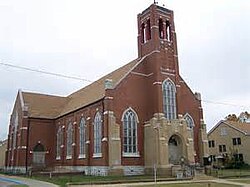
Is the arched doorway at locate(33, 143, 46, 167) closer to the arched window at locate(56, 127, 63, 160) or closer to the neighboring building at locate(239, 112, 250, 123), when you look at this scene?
the arched window at locate(56, 127, 63, 160)

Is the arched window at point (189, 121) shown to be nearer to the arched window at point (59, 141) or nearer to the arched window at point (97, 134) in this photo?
the arched window at point (97, 134)

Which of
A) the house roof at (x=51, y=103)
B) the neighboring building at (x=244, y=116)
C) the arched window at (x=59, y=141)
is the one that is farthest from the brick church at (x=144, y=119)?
the neighboring building at (x=244, y=116)

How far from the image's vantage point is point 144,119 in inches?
1559

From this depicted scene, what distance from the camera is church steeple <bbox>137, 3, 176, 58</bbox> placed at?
40666 mm

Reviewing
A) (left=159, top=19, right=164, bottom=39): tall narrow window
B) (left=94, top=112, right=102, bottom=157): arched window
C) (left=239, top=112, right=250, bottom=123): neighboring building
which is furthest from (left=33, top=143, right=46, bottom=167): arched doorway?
(left=239, top=112, right=250, bottom=123): neighboring building

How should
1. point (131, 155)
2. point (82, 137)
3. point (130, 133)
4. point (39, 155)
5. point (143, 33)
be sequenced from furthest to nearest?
point (39, 155)
point (82, 137)
point (143, 33)
point (130, 133)
point (131, 155)

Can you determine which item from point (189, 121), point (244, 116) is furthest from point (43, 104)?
point (244, 116)

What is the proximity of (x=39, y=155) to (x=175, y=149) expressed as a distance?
2297 centimetres

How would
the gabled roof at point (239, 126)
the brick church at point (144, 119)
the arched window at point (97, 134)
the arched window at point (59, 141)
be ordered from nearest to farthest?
1. the brick church at point (144, 119)
2. the arched window at point (97, 134)
3. the arched window at point (59, 141)
4. the gabled roof at point (239, 126)

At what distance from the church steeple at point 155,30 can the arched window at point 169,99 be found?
4577 mm

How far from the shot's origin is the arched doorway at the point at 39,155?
50.7 metres

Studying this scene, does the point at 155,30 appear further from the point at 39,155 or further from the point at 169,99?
the point at 39,155

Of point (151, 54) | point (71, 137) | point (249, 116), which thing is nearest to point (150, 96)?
point (151, 54)

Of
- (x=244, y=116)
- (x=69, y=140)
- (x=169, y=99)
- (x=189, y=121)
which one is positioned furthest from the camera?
(x=244, y=116)
